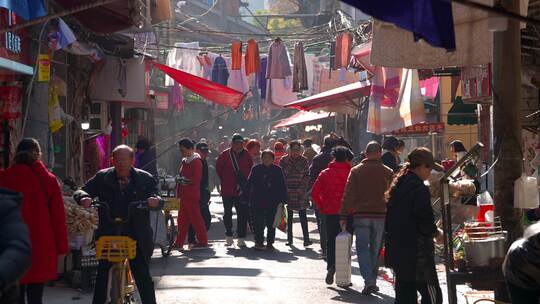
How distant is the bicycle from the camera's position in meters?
8.04

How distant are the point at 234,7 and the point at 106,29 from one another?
124 ft

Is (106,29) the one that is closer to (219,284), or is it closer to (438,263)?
(219,284)

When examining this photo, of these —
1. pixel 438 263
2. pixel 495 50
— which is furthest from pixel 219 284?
pixel 495 50

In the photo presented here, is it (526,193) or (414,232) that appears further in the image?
(414,232)

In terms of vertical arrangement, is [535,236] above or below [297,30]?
below

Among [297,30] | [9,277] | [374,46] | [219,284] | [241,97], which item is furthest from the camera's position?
[297,30]

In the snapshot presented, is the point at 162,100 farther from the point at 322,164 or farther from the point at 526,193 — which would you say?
the point at 526,193

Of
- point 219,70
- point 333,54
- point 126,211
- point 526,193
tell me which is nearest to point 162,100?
point 219,70

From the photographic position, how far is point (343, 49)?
23047mm

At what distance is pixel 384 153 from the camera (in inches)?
552

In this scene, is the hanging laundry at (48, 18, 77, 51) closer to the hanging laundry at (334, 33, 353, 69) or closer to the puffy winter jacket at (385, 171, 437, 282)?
the puffy winter jacket at (385, 171, 437, 282)

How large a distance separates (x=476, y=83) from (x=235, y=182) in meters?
5.35

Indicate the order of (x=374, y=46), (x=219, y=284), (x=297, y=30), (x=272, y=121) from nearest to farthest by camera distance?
(x=374, y=46) → (x=219, y=284) → (x=297, y=30) → (x=272, y=121)

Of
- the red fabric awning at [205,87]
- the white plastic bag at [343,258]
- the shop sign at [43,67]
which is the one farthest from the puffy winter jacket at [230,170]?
the shop sign at [43,67]
